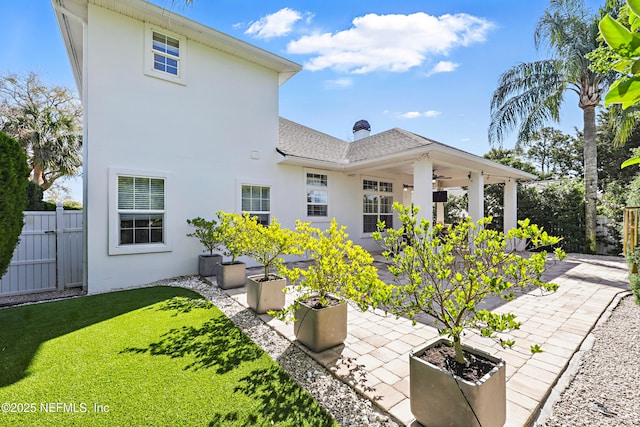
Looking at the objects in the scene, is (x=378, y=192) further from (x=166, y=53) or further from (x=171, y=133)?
(x=166, y=53)

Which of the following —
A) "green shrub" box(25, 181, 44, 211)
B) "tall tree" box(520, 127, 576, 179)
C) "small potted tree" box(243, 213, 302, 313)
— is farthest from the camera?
"tall tree" box(520, 127, 576, 179)

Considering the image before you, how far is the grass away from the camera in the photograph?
2.69 meters

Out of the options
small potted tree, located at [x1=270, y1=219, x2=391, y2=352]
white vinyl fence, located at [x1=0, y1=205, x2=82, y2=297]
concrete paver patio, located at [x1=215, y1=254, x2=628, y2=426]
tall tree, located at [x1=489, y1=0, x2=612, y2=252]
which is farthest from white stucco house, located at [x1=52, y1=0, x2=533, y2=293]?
small potted tree, located at [x1=270, y1=219, x2=391, y2=352]

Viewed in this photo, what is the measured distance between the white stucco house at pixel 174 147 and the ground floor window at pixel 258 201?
0.03 metres

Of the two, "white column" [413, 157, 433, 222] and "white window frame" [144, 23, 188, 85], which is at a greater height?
"white window frame" [144, 23, 188, 85]

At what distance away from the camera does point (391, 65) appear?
379 inches

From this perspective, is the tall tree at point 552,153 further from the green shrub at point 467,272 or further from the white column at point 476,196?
the green shrub at point 467,272

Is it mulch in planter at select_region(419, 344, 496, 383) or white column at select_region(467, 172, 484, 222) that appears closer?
mulch in planter at select_region(419, 344, 496, 383)

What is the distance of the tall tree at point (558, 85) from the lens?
1091cm

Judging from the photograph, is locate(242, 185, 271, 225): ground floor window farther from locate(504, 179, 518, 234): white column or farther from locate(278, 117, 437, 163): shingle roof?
locate(504, 179, 518, 234): white column

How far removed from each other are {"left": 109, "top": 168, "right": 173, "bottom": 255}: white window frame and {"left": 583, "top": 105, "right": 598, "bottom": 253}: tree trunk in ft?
53.4

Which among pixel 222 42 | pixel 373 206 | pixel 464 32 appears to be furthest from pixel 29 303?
pixel 464 32

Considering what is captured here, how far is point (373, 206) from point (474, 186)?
4.11 m

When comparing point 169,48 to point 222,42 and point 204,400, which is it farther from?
point 204,400
